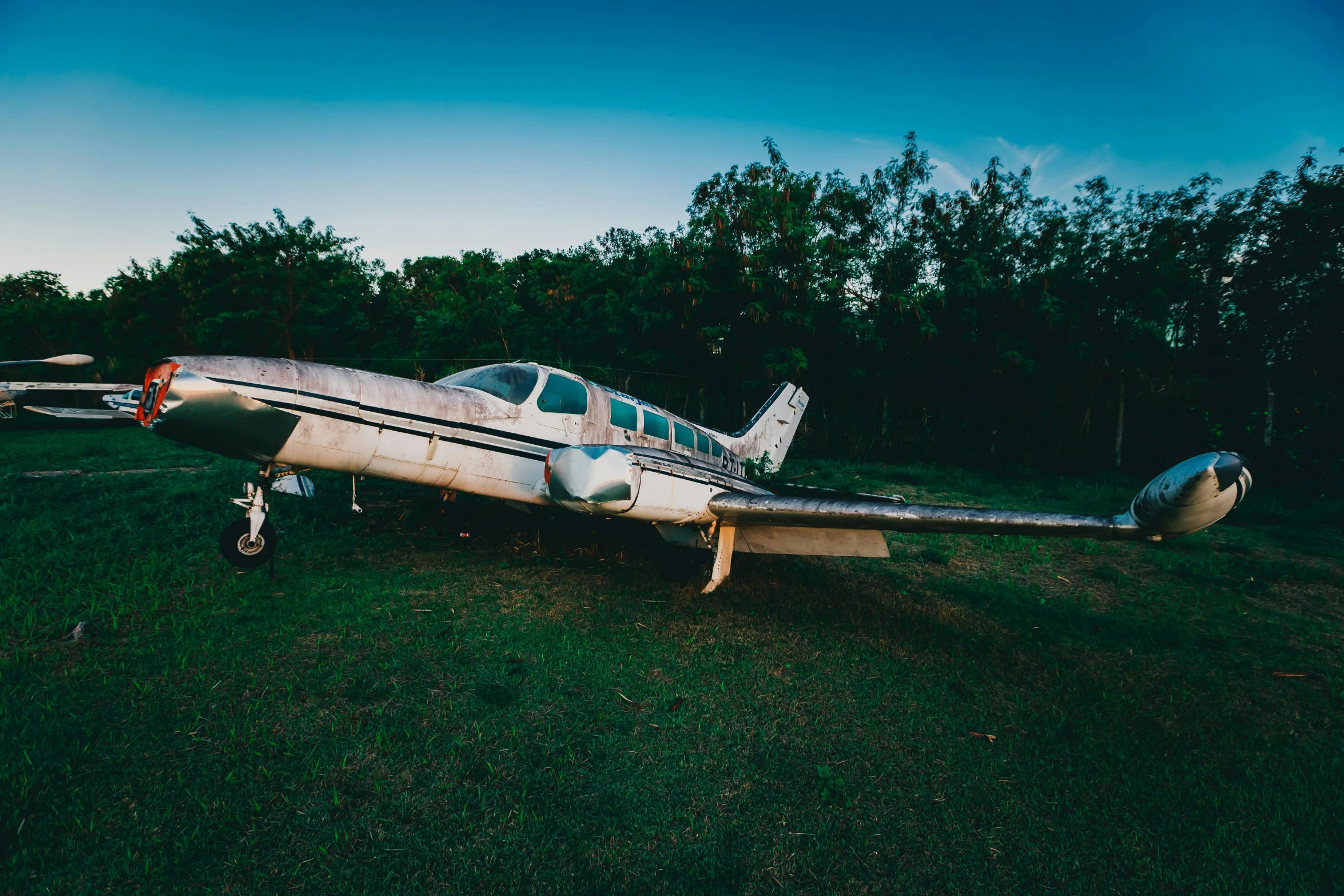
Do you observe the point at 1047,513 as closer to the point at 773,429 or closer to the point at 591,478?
the point at 591,478

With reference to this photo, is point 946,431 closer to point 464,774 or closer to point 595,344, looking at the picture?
point 595,344

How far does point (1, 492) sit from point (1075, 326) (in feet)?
79.5

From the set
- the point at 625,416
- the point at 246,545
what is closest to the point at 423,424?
the point at 246,545

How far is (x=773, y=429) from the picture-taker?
37.5ft

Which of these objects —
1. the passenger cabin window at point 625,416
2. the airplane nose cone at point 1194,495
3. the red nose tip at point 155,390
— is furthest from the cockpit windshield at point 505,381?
the airplane nose cone at point 1194,495

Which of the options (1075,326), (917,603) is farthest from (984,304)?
(917,603)

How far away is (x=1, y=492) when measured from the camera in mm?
7828

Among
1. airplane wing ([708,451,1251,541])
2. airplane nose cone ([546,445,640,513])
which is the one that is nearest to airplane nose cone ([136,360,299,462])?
airplane nose cone ([546,445,640,513])

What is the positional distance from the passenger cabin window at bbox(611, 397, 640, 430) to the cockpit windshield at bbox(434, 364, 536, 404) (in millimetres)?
1129

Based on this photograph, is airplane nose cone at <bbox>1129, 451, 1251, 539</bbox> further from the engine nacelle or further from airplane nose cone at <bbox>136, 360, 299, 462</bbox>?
airplane nose cone at <bbox>136, 360, 299, 462</bbox>

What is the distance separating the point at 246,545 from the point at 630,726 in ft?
14.9

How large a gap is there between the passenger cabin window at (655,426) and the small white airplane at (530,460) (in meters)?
0.03

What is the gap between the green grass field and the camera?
2453 mm

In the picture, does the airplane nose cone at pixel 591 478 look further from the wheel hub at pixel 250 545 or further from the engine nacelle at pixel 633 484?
the wheel hub at pixel 250 545
